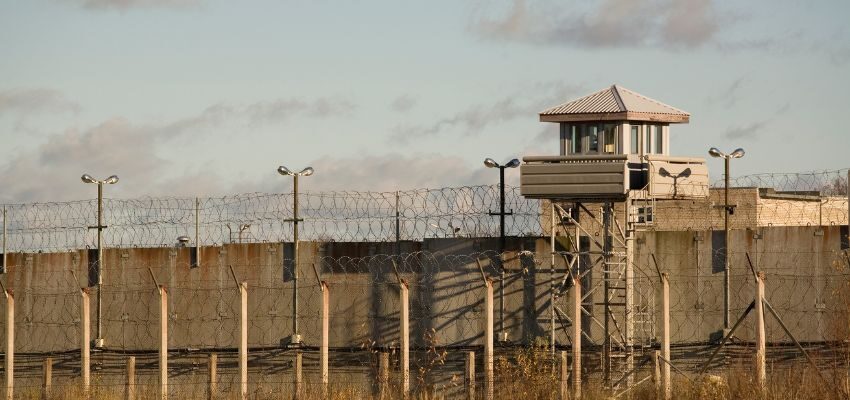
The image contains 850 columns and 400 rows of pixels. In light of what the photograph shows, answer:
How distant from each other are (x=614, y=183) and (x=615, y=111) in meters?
1.60

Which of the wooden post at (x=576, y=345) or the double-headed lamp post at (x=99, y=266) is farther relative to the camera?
Result: the double-headed lamp post at (x=99, y=266)

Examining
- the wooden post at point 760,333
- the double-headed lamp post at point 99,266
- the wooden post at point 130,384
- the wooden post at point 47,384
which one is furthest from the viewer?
the double-headed lamp post at point 99,266

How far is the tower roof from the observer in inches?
1105

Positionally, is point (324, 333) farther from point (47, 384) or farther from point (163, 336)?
point (47, 384)

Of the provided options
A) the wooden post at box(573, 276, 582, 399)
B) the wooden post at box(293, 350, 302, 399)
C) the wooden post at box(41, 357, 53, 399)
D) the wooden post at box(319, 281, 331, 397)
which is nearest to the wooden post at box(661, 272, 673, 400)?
the wooden post at box(573, 276, 582, 399)

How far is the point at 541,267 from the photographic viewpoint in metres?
28.8

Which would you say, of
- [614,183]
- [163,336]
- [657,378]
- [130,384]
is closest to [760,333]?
[657,378]

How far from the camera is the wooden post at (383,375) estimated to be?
79.0 feet

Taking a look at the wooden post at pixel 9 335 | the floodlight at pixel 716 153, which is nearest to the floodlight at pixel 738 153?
the floodlight at pixel 716 153

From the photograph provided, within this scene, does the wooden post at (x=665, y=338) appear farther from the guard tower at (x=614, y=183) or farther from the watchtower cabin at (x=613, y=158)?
the watchtower cabin at (x=613, y=158)

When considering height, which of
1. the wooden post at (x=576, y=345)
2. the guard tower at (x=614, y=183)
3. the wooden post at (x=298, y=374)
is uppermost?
the guard tower at (x=614, y=183)

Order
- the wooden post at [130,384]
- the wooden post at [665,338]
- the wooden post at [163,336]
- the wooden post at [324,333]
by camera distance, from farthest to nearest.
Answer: the wooden post at [130,384] < the wooden post at [163,336] < the wooden post at [324,333] < the wooden post at [665,338]

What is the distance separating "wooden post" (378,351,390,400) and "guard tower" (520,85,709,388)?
3954mm

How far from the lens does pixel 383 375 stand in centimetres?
2641
